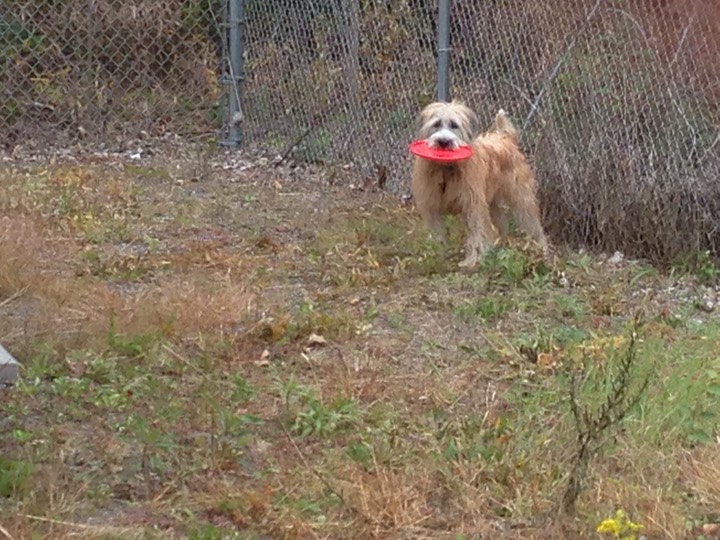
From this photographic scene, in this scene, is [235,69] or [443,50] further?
[235,69]

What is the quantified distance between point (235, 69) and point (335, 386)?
5.71 metres

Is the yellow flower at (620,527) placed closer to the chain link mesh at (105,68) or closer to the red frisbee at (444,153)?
the red frisbee at (444,153)

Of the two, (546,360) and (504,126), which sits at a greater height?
(504,126)

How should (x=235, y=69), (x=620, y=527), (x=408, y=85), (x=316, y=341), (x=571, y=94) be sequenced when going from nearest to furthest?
(x=620, y=527), (x=316, y=341), (x=571, y=94), (x=408, y=85), (x=235, y=69)

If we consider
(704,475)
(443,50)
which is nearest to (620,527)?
(704,475)

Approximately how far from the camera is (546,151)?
22.5 feet

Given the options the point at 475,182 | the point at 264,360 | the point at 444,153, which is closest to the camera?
the point at 264,360

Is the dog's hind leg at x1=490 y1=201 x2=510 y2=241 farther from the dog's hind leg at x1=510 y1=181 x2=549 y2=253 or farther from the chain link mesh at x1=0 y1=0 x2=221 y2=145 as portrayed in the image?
the chain link mesh at x1=0 y1=0 x2=221 y2=145

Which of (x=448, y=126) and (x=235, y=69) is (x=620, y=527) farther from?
(x=235, y=69)

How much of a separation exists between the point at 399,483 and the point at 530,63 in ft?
14.4

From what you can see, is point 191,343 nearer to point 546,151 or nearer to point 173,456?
point 173,456

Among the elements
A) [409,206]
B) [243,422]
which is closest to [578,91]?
[409,206]

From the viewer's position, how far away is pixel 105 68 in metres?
9.76

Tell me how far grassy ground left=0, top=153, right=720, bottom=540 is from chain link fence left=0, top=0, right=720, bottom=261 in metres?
0.55
